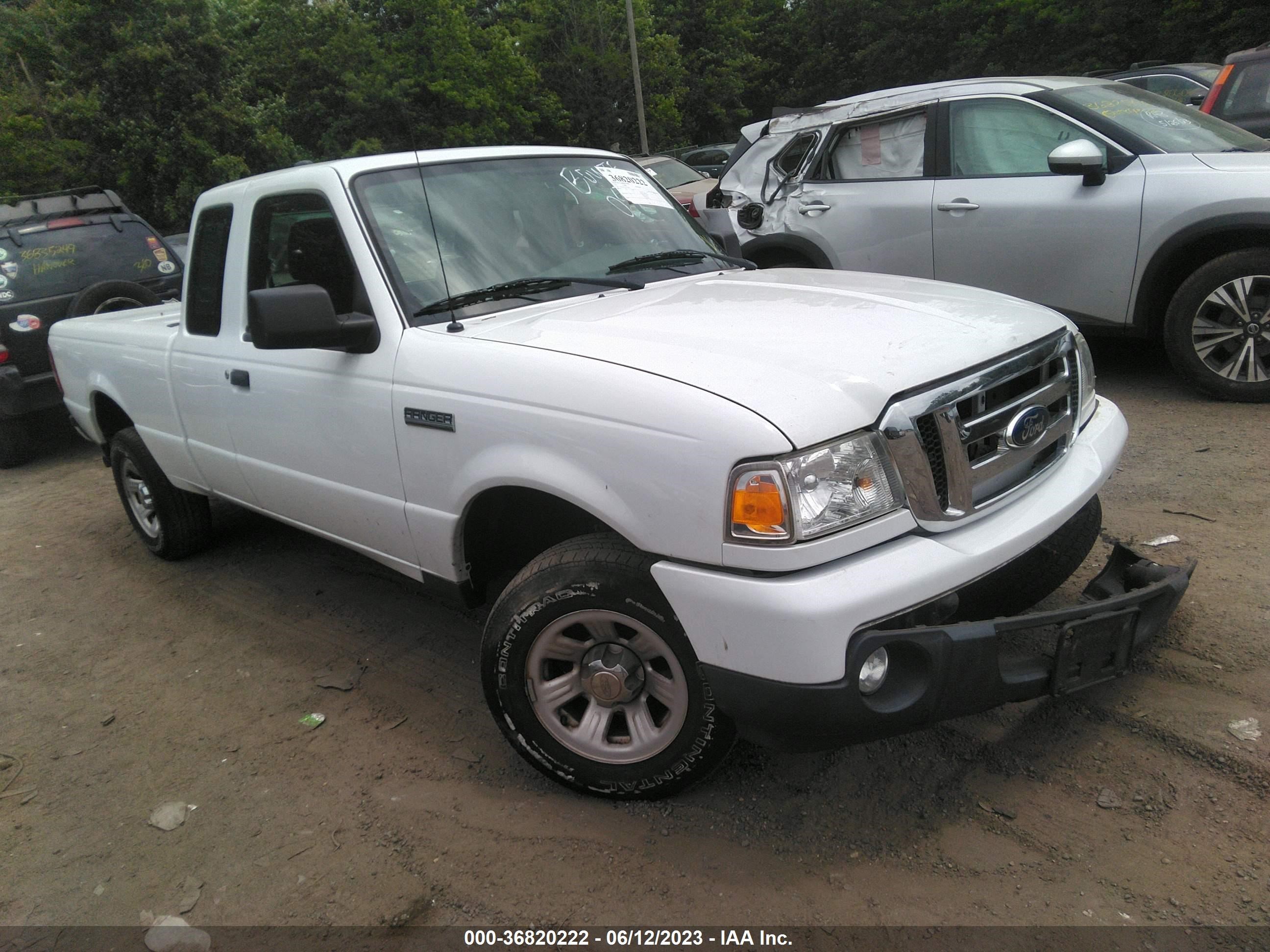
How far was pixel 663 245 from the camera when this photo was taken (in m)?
3.68

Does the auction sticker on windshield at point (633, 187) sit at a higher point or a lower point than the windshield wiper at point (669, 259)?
higher

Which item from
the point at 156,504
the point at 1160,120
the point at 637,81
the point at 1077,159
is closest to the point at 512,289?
the point at 156,504

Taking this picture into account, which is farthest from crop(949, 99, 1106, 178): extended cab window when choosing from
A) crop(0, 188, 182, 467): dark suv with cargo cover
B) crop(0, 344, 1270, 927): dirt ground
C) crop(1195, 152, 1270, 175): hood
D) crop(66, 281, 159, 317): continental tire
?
crop(0, 188, 182, 467): dark suv with cargo cover

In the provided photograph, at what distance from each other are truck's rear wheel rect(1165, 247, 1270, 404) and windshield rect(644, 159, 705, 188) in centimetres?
1017

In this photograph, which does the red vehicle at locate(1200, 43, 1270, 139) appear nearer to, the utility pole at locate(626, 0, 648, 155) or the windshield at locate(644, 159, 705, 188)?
the windshield at locate(644, 159, 705, 188)

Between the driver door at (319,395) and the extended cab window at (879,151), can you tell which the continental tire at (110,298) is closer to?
the driver door at (319,395)

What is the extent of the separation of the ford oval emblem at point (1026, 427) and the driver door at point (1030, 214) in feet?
10.6

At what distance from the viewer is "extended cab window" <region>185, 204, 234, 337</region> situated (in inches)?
154

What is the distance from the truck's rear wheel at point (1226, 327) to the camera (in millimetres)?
4875

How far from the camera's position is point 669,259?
3.61 meters

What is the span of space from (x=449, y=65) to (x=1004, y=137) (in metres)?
24.2

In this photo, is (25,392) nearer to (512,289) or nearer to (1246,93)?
(512,289)

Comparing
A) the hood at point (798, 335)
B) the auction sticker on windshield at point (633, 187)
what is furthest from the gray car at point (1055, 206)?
the hood at point (798, 335)

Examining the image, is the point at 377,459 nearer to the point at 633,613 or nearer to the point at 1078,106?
the point at 633,613
